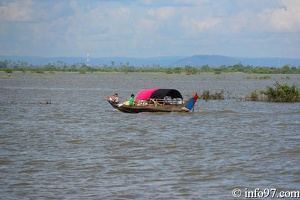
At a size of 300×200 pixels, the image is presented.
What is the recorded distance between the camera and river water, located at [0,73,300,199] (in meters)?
13.9

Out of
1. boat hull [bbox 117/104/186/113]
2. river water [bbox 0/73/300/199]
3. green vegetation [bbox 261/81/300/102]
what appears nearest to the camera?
river water [bbox 0/73/300/199]

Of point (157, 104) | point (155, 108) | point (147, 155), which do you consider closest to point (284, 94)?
point (157, 104)

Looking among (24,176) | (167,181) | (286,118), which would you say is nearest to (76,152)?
(24,176)

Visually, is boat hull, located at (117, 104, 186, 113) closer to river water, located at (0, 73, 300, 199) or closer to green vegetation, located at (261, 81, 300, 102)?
river water, located at (0, 73, 300, 199)

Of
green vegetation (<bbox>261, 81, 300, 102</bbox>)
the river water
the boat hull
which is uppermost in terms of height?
green vegetation (<bbox>261, 81, 300, 102</bbox>)

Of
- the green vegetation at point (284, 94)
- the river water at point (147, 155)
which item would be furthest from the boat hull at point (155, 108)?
the green vegetation at point (284, 94)

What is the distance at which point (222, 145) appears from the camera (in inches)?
819

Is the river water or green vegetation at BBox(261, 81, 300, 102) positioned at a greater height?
green vegetation at BBox(261, 81, 300, 102)

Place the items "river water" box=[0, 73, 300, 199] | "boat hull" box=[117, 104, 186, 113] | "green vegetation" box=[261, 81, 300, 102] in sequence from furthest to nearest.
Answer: "green vegetation" box=[261, 81, 300, 102], "boat hull" box=[117, 104, 186, 113], "river water" box=[0, 73, 300, 199]

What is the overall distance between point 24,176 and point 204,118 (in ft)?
55.2

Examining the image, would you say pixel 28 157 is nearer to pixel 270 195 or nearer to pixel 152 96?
pixel 270 195

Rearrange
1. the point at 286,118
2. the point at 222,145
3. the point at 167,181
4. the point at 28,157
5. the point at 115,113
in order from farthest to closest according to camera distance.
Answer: the point at 115,113 < the point at 286,118 < the point at 222,145 < the point at 28,157 < the point at 167,181

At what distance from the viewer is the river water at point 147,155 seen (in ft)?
45.6

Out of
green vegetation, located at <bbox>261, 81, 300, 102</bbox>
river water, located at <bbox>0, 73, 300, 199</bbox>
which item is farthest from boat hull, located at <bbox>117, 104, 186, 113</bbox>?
green vegetation, located at <bbox>261, 81, 300, 102</bbox>
